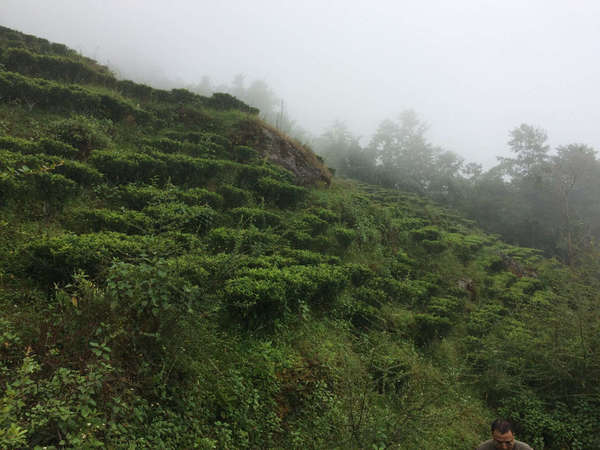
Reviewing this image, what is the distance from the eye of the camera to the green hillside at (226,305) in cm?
301

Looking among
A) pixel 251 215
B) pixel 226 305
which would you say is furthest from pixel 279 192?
pixel 226 305

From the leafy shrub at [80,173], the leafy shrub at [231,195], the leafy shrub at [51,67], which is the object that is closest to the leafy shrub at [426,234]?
the leafy shrub at [231,195]

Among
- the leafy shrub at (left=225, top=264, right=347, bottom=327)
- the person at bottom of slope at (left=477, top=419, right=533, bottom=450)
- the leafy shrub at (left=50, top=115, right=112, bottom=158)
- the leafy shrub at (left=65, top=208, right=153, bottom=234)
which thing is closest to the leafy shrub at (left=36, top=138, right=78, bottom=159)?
the leafy shrub at (left=50, top=115, right=112, bottom=158)

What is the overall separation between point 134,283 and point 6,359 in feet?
3.82

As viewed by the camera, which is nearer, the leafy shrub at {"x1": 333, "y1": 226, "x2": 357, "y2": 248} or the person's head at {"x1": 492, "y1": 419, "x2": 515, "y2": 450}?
the person's head at {"x1": 492, "y1": 419, "x2": 515, "y2": 450}

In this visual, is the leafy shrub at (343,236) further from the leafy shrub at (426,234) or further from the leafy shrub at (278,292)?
the leafy shrub at (426,234)

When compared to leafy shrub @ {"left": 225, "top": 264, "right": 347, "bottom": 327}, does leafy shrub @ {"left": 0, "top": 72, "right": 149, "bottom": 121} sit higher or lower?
higher

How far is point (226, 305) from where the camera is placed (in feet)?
15.4

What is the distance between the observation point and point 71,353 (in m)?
2.87

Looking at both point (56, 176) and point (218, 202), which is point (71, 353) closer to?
point (56, 176)

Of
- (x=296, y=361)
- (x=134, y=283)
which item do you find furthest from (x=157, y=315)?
(x=296, y=361)

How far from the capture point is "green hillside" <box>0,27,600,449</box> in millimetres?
3008

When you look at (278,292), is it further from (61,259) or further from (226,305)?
(61,259)

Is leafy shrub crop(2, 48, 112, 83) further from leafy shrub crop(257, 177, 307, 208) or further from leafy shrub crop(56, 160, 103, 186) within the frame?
leafy shrub crop(257, 177, 307, 208)
